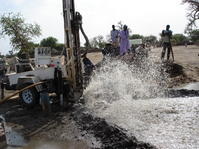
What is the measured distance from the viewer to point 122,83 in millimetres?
12406

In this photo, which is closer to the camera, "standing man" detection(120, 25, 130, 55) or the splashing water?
the splashing water

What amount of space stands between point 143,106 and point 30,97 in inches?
135

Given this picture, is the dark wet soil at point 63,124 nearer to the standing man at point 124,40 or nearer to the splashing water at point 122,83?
the splashing water at point 122,83

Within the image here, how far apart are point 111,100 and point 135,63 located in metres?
5.43

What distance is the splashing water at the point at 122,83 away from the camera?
36.9 ft

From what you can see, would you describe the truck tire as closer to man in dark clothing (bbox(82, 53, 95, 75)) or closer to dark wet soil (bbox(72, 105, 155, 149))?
dark wet soil (bbox(72, 105, 155, 149))

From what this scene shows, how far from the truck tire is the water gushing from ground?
1.54 metres

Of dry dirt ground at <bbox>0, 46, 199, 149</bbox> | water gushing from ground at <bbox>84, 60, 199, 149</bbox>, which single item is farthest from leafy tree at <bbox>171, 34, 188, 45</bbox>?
dry dirt ground at <bbox>0, 46, 199, 149</bbox>

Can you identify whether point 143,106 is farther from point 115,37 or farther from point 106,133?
point 115,37

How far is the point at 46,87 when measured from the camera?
10812 mm

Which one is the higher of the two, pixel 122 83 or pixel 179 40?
pixel 179 40

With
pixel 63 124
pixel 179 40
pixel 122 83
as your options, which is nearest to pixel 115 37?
pixel 122 83

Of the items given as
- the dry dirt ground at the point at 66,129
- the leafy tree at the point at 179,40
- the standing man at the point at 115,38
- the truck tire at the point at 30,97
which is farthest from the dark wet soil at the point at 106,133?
the leafy tree at the point at 179,40

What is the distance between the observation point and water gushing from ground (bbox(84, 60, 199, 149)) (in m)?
7.15
